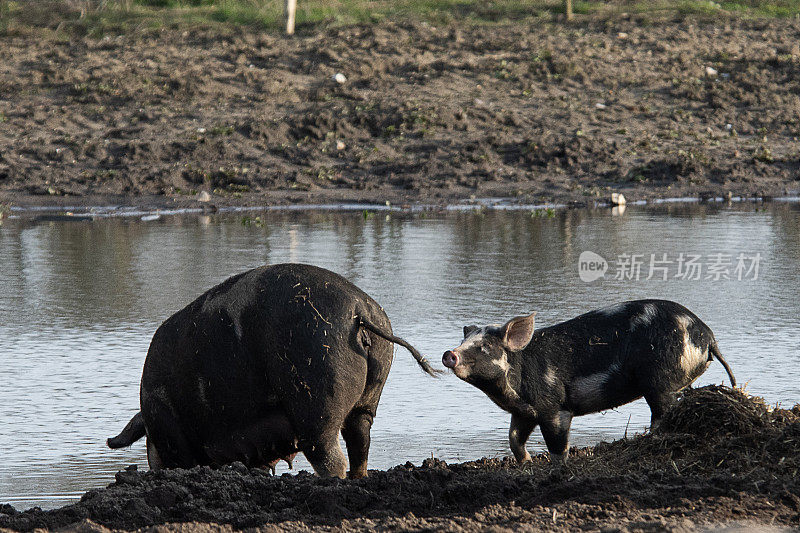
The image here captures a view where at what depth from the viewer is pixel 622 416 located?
291 inches

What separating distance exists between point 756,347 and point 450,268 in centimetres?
419

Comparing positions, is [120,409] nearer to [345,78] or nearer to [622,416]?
[622,416]

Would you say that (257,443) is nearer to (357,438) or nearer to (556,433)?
(357,438)

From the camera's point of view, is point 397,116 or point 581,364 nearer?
point 581,364

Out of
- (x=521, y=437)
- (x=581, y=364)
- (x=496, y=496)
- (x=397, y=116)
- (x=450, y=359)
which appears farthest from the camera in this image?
(x=397, y=116)

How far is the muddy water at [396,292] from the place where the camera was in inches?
275

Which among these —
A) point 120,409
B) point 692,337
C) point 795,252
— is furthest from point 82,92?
point 692,337

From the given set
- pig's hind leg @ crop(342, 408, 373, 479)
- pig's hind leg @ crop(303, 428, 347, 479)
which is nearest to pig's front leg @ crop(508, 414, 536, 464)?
pig's hind leg @ crop(342, 408, 373, 479)

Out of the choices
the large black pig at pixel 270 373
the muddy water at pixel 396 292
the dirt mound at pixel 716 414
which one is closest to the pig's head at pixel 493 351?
the muddy water at pixel 396 292

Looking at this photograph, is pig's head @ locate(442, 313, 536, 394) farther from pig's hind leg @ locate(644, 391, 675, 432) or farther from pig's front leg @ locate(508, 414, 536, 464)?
pig's hind leg @ locate(644, 391, 675, 432)

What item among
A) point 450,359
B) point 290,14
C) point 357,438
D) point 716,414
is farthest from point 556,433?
point 290,14

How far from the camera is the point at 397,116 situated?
66.0 feet

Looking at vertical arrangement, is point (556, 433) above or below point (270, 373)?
below

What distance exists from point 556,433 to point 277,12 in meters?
21.6
